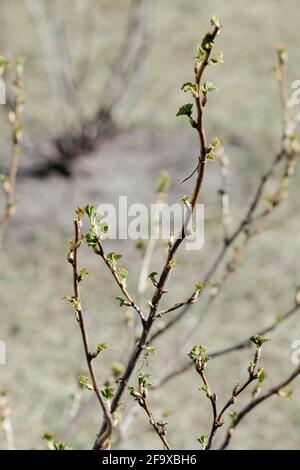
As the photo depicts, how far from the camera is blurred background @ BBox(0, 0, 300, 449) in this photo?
15.2 feet

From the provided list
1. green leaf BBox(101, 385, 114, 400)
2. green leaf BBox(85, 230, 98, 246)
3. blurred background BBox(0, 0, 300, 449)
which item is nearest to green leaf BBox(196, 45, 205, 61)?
green leaf BBox(85, 230, 98, 246)

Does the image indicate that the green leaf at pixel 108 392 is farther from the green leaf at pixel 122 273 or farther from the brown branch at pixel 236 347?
the brown branch at pixel 236 347

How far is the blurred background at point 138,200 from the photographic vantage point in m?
4.63

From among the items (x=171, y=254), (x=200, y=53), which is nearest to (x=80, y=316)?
(x=171, y=254)

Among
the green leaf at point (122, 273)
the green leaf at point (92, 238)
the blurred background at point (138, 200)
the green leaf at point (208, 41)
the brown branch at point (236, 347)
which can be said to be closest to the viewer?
the green leaf at point (208, 41)

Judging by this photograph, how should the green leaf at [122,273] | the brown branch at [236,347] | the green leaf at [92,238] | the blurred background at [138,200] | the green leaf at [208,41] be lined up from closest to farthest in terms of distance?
the green leaf at [208,41]
the green leaf at [92,238]
the green leaf at [122,273]
the brown branch at [236,347]
the blurred background at [138,200]

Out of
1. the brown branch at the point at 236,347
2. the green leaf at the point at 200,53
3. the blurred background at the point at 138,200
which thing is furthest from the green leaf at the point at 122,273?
the blurred background at the point at 138,200

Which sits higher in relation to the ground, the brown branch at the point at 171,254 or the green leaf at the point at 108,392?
the brown branch at the point at 171,254

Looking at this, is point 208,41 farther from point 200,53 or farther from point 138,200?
point 138,200

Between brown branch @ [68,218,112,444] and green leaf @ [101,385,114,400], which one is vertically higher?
brown branch @ [68,218,112,444]

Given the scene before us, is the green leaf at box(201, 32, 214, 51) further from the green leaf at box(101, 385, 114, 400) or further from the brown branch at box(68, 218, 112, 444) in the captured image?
the green leaf at box(101, 385, 114, 400)

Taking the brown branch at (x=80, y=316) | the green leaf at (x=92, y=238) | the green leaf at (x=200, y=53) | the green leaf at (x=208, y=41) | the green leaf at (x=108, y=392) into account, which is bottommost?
the green leaf at (x=108, y=392)

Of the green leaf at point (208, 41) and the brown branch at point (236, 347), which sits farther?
the brown branch at point (236, 347)
